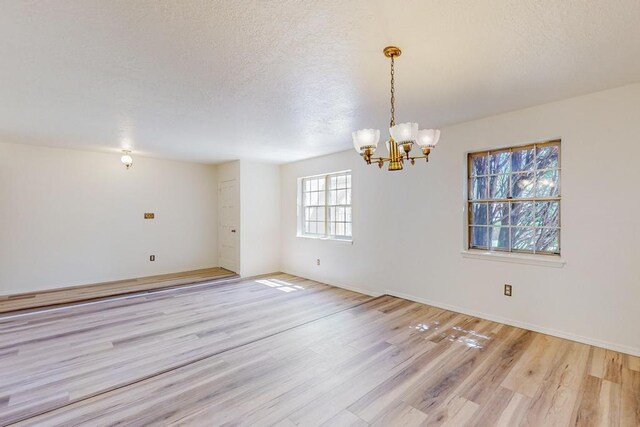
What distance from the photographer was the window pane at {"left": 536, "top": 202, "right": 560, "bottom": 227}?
3.17 meters

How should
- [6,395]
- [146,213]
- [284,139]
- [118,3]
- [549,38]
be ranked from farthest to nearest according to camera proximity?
1. [146,213]
2. [284,139]
3. [6,395]
4. [549,38]
5. [118,3]

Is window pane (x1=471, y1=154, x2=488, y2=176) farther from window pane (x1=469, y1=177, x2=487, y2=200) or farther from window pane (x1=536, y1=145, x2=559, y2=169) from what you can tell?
window pane (x1=536, y1=145, x2=559, y2=169)

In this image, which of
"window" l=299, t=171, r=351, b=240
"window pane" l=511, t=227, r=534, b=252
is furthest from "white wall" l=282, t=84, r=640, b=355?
"window" l=299, t=171, r=351, b=240

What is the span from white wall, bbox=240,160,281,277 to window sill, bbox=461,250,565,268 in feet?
13.2

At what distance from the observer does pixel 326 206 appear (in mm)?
5762

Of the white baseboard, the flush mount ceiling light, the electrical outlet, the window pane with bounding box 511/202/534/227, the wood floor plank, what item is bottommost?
the wood floor plank

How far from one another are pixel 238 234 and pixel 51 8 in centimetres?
475

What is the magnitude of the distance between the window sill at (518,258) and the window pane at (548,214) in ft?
1.18

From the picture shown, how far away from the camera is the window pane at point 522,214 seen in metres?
3.36

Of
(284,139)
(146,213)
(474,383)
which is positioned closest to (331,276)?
(284,139)

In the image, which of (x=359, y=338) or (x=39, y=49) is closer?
(x=39, y=49)

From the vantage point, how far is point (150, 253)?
6.01 meters

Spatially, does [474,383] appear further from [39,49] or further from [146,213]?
[146,213]

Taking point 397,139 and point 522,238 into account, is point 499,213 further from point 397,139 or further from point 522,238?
point 397,139
